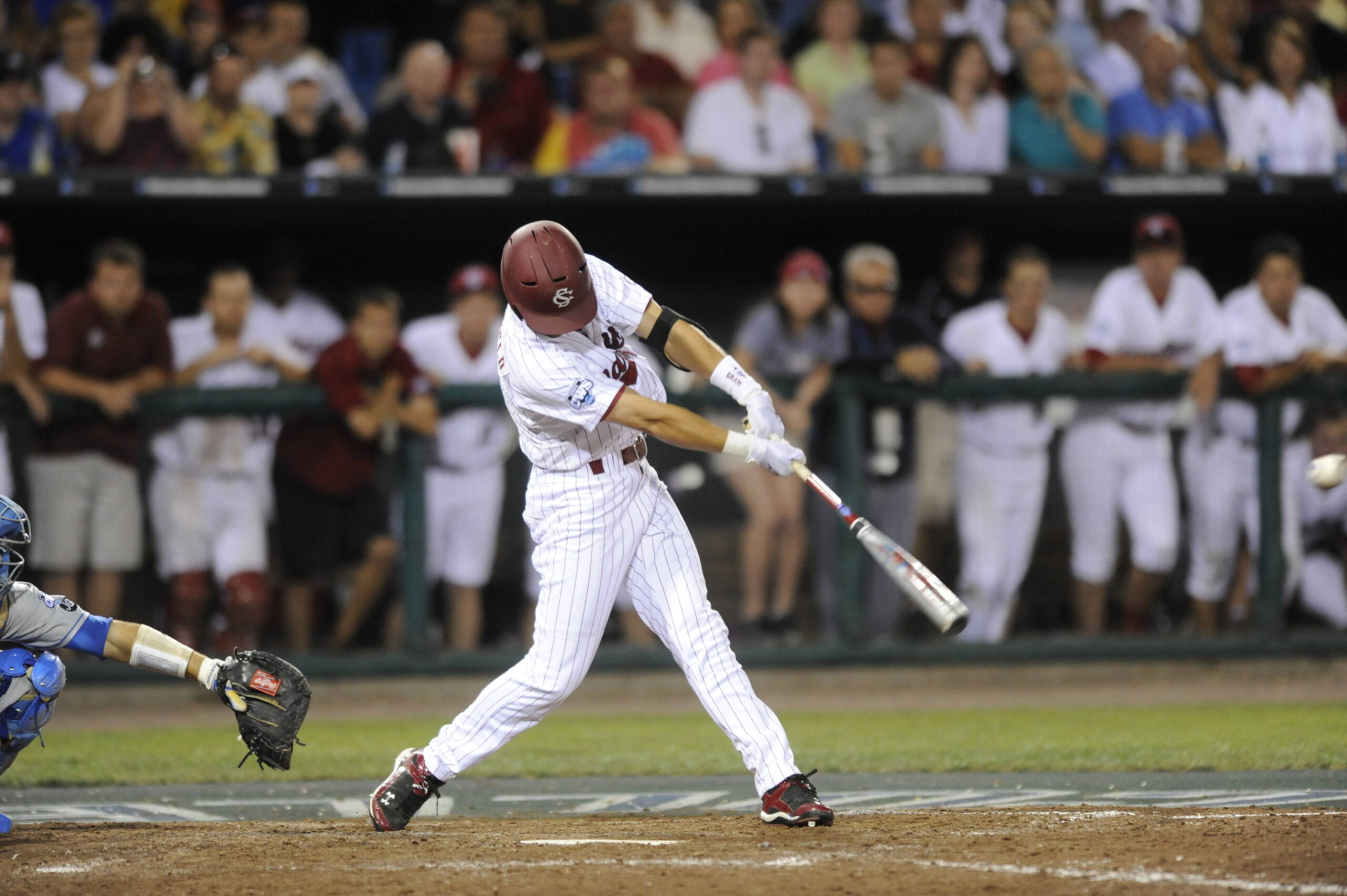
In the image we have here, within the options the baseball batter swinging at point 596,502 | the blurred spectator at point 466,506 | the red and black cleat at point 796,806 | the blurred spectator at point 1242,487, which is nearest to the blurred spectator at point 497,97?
the blurred spectator at point 466,506

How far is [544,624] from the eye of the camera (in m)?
4.04

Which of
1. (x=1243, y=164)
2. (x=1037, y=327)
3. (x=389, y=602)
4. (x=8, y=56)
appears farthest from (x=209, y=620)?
(x=1243, y=164)

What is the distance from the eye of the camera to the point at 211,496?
674cm

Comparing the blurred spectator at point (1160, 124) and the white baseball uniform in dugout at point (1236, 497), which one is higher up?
the blurred spectator at point (1160, 124)

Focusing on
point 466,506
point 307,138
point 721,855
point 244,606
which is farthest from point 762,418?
point 307,138

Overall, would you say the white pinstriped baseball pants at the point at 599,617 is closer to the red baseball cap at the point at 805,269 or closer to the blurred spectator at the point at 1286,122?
the red baseball cap at the point at 805,269

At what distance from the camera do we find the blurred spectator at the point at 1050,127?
8.09 meters

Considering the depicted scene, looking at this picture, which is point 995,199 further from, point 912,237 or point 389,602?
point 389,602

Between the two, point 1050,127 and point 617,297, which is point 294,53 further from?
point 617,297

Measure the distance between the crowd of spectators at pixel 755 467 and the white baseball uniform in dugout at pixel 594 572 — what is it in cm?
281

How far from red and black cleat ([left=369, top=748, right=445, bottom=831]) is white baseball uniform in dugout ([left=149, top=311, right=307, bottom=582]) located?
2.80 meters

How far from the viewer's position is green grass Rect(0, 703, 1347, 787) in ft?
17.1

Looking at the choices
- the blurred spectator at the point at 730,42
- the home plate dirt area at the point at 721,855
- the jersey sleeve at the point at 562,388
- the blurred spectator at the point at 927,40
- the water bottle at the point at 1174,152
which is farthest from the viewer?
the blurred spectator at the point at 927,40

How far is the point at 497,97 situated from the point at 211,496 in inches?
102
